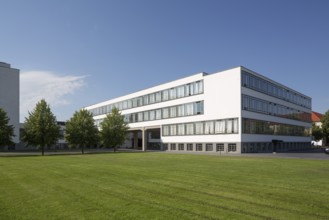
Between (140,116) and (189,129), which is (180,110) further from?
(140,116)

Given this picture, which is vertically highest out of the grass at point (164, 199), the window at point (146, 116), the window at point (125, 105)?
the window at point (125, 105)

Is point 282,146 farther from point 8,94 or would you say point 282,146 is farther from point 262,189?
point 8,94

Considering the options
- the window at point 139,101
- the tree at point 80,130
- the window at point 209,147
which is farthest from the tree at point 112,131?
the window at point 209,147

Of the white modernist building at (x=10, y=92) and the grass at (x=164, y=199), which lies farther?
the white modernist building at (x=10, y=92)

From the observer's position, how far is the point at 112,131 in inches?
2397

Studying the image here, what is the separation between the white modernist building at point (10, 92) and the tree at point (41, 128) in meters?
34.1

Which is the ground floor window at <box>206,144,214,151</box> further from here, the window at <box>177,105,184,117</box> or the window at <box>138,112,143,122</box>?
the window at <box>138,112,143,122</box>

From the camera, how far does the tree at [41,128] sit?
49.2 metres

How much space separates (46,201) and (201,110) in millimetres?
49654

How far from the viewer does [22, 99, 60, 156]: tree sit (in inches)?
1937

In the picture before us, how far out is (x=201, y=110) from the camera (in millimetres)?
58844

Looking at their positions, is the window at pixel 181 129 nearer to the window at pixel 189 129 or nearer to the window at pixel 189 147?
the window at pixel 189 129

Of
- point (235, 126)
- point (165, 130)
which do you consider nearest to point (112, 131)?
point (165, 130)

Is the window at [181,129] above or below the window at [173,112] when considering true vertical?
below
